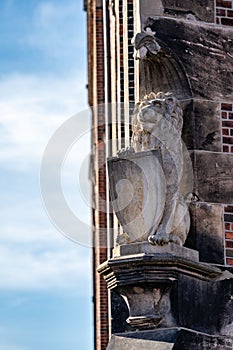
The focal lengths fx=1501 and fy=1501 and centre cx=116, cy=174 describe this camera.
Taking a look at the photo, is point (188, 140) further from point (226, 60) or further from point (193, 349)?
point (193, 349)

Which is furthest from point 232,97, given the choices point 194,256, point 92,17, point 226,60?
point 92,17

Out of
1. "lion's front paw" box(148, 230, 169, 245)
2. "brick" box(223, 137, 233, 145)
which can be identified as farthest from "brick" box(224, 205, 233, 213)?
"lion's front paw" box(148, 230, 169, 245)

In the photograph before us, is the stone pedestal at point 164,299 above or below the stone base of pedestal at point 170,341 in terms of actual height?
above

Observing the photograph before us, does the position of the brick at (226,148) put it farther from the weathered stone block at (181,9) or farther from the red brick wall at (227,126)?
the weathered stone block at (181,9)

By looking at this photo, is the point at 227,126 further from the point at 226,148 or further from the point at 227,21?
the point at 227,21

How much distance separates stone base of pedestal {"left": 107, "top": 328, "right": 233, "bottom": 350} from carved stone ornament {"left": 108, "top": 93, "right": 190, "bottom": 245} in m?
0.70

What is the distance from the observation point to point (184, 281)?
456 inches

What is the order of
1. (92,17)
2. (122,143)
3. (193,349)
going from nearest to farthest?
1. (193,349)
2. (122,143)
3. (92,17)

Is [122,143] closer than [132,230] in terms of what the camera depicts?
No

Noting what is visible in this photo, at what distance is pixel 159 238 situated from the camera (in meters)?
11.5

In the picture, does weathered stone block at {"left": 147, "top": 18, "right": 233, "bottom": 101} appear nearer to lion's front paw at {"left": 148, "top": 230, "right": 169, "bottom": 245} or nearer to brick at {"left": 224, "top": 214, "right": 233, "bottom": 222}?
brick at {"left": 224, "top": 214, "right": 233, "bottom": 222}

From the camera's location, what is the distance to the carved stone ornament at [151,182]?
1157 cm

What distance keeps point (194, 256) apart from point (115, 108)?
3009 millimetres

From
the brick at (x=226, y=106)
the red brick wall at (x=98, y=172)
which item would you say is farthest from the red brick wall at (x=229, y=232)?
the red brick wall at (x=98, y=172)
